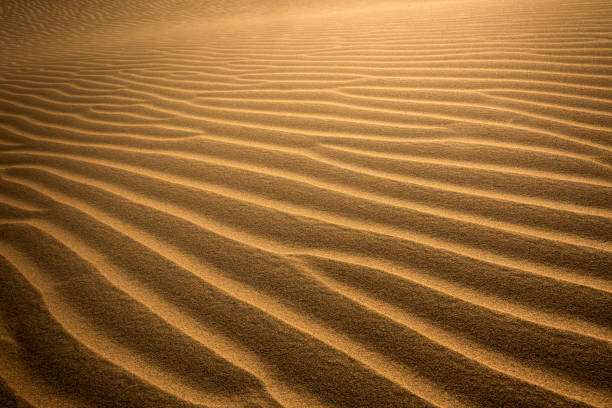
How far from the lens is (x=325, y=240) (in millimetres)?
1335

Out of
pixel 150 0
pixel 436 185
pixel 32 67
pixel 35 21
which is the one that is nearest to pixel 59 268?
pixel 436 185

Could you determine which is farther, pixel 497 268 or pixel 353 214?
pixel 353 214

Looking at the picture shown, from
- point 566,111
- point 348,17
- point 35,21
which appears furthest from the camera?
point 35,21

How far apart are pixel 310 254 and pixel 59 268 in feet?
3.25

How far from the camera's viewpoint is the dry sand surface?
944mm

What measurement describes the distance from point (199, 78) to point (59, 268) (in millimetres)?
2506

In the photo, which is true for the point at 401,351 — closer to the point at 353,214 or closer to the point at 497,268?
the point at 497,268

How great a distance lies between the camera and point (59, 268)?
131 centimetres

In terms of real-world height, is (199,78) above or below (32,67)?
above

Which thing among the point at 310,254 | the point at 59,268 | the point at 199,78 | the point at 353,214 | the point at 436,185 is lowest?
the point at 59,268

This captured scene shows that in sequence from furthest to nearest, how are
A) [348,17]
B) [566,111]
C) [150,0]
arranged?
[150,0] → [348,17] → [566,111]

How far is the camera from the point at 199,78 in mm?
3316

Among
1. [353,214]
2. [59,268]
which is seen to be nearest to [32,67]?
[59,268]

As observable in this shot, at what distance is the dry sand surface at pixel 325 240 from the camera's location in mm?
944
